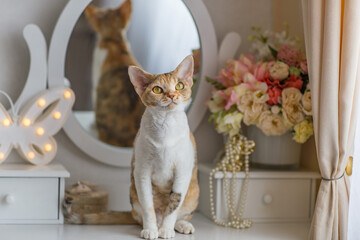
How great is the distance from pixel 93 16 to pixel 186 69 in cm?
49

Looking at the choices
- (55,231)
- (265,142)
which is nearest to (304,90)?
(265,142)

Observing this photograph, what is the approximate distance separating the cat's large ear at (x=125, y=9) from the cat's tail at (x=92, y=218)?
642mm

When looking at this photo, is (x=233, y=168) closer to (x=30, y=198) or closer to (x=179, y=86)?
(x=179, y=86)

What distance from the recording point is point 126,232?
1.48m

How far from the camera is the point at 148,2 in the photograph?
1754mm

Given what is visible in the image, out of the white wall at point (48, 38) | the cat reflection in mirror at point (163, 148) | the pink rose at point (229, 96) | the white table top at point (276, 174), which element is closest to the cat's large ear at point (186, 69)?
the cat reflection in mirror at point (163, 148)

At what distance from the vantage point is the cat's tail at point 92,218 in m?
1.55

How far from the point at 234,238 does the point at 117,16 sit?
827mm

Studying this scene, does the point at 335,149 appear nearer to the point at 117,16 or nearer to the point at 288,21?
the point at 288,21

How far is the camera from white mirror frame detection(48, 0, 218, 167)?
1.70 metres

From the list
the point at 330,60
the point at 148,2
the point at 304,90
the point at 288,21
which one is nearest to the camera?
the point at 330,60

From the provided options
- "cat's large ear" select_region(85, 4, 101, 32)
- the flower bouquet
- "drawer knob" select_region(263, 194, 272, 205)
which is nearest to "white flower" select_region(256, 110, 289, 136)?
the flower bouquet

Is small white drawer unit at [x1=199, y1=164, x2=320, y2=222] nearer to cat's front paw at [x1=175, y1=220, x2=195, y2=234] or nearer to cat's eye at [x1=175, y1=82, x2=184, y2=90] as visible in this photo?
cat's front paw at [x1=175, y1=220, x2=195, y2=234]

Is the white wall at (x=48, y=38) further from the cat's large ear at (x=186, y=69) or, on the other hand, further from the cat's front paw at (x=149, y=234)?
the cat's large ear at (x=186, y=69)
